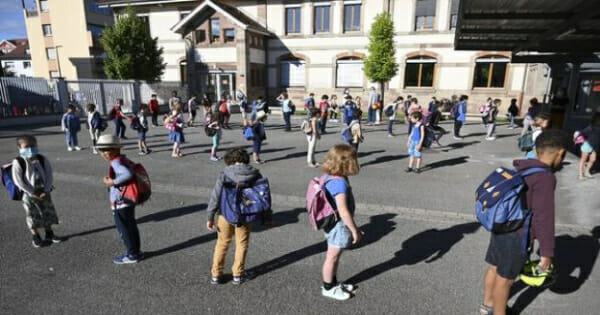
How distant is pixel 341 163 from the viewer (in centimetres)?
327

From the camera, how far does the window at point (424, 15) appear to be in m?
23.1

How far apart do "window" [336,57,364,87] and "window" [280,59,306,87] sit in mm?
2932

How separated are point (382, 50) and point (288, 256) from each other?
18893mm

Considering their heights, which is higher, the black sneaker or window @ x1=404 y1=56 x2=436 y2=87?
window @ x1=404 y1=56 x2=436 y2=87

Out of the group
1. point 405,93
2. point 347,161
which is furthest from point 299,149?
point 405,93

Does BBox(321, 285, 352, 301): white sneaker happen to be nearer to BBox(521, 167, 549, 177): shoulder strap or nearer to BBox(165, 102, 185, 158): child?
BBox(521, 167, 549, 177): shoulder strap

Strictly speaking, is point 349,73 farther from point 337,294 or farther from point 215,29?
point 337,294

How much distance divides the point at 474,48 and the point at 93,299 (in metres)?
13.3

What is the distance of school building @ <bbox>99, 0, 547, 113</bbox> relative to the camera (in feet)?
75.8

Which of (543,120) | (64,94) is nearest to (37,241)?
(543,120)

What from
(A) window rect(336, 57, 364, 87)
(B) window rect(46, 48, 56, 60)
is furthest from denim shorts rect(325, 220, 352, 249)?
(B) window rect(46, 48, 56, 60)

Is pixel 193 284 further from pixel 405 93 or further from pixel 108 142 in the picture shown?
pixel 405 93

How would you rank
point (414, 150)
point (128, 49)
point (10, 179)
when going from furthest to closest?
point (128, 49)
point (414, 150)
point (10, 179)

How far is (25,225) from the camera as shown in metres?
5.59
